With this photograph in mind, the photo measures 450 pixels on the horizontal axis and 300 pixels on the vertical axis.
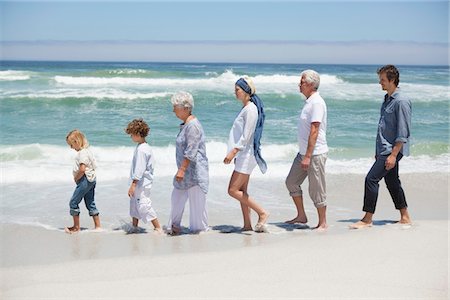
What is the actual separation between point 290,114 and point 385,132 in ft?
41.2

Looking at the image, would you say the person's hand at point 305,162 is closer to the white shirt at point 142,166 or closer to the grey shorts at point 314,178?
the grey shorts at point 314,178

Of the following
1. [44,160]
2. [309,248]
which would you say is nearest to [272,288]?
[309,248]

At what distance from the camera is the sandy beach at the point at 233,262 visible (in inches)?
161

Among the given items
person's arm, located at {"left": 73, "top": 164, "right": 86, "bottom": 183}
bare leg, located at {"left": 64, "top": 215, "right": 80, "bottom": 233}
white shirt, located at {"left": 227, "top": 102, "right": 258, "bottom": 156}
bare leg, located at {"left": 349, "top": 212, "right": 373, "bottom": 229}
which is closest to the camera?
white shirt, located at {"left": 227, "top": 102, "right": 258, "bottom": 156}

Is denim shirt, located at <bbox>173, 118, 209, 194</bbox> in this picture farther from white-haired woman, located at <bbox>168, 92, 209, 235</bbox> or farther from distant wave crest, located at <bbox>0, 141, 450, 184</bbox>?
distant wave crest, located at <bbox>0, 141, 450, 184</bbox>

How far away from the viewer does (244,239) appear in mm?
5688

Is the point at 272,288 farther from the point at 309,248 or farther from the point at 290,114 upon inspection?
the point at 290,114

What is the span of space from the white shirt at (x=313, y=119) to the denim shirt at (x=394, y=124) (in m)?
0.63

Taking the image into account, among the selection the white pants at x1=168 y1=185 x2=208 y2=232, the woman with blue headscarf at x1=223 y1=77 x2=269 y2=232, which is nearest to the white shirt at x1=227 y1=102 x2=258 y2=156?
the woman with blue headscarf at x1=223 y1=77 x2=269 y2=232

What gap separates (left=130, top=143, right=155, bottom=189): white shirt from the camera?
5801mm

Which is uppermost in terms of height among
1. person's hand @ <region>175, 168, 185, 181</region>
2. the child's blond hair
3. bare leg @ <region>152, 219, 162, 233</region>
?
the child's blond hair

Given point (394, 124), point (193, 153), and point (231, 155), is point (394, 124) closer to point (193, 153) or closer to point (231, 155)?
point (231, 155)

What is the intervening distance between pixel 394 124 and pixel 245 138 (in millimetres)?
1568

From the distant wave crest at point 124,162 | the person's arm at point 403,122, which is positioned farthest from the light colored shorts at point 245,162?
the distant wave crest at point 124,162
